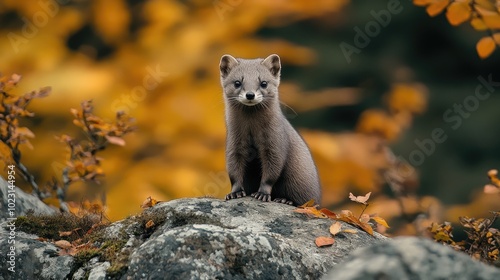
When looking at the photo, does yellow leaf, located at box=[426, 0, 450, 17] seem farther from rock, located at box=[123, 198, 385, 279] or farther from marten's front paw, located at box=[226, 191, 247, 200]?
marten's front paw, located at box=[226, 191, 247, 200]

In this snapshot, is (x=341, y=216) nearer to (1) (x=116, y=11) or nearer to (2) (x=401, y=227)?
(2) (x=401, y=227)

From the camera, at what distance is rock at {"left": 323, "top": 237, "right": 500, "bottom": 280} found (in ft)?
10.2

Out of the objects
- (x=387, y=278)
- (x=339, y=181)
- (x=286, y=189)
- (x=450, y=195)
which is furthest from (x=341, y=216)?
(x=450, y=195)

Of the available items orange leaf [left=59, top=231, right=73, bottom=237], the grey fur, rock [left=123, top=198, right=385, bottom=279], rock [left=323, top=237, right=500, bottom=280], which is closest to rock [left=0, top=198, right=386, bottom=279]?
rock [left=123, top=198, right=385, bottom=279]

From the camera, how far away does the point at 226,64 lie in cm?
739

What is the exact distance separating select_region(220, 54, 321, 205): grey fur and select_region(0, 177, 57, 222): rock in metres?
1.75

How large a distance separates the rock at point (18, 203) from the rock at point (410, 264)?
401cm

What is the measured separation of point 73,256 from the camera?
5258mm

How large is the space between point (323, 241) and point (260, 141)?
170 cm

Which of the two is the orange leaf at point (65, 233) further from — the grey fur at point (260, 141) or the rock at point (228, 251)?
the grey fur at point (260, 141)

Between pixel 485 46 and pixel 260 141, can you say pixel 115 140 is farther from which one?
pixel 485 46

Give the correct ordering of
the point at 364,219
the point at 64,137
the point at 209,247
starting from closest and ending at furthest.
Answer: the point at 209,247 → the point at 364,219 → the point at 64,137

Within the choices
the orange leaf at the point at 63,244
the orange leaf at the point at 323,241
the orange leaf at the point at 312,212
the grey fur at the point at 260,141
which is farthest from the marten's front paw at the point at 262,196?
the orange leaf at the point at 63,244

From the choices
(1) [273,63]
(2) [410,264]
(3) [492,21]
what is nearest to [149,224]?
(1) [273,63]
